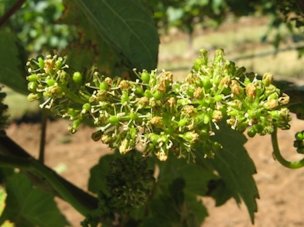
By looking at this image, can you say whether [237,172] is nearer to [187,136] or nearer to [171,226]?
[171,226]

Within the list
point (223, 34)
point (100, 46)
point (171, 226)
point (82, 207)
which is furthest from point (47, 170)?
point (223, 34)

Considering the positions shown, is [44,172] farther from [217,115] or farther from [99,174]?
[217,115]

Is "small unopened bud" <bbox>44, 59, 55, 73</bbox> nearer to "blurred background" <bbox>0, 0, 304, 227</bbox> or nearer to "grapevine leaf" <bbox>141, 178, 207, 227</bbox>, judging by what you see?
"blurred background" <bbox>0, 0, 304, 227</bbox>

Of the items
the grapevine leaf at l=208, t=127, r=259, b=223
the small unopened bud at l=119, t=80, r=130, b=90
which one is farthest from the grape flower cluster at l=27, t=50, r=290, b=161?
the grapevine leaf at l=208, t=127, r=259, b=223

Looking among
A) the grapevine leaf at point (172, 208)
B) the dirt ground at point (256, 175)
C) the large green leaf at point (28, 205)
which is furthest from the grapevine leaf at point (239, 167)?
the dirt ground at point (256, 175)

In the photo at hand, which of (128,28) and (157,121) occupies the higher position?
(128,28)

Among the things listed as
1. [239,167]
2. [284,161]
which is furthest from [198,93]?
[239,167]

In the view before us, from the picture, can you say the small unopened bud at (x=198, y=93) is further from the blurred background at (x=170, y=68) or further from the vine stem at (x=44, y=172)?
the vine stem at (x=44, y=172)
